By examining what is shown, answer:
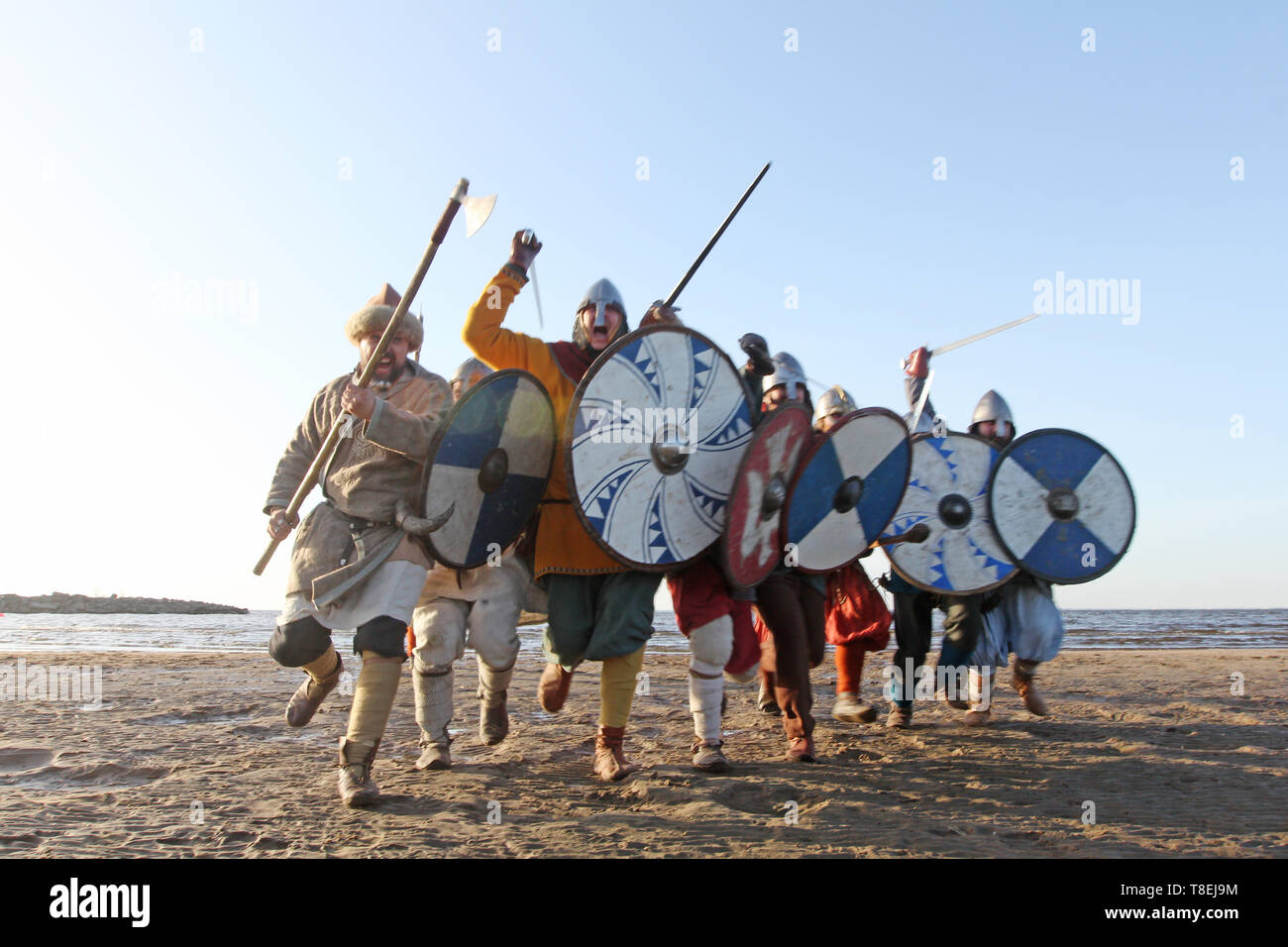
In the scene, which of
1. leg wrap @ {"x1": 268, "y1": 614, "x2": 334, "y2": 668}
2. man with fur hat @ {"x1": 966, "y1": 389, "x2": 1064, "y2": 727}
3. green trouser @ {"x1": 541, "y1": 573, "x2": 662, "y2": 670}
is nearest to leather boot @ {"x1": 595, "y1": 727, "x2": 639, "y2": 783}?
green trouser @ {"x1": 541, "y1": 573, "x2": 662, "y2": 670}

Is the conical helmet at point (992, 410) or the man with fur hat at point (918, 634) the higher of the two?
the conical helmet at point (992, 410)

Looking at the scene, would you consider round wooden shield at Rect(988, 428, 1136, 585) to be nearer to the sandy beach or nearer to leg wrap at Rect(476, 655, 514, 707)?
the sandy beach

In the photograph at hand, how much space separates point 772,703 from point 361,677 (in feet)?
9.76

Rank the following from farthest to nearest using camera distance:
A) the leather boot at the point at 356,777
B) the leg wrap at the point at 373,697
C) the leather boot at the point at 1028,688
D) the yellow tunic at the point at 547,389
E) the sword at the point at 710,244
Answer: the leather boot at the point at 1028,688, the sword at the point at 710,244, the yellow tunic at the point at 547,389, the leg wrap at the point at 373,697, the leather boot at the point at 356,777

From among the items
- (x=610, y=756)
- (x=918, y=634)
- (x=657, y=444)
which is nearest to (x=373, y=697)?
(x=610, y=756)

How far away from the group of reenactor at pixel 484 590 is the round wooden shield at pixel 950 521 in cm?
44

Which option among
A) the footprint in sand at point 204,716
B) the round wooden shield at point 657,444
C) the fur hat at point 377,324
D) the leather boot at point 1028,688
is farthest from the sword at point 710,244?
the footprint in sand at point 204,716

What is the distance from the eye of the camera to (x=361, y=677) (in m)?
2.83

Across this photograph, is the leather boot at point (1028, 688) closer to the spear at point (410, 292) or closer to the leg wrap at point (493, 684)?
the leg wrap at point (493, 684)

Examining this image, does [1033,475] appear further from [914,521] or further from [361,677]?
[361,677]

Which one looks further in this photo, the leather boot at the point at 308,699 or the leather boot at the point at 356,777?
the leather boot at the point at 308,699

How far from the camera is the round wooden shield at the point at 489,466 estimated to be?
308 cm

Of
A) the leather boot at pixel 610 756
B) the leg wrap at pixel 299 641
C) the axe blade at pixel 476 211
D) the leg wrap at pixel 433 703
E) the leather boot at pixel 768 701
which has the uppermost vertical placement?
the axe blade at pixel 476 211
